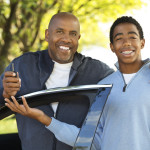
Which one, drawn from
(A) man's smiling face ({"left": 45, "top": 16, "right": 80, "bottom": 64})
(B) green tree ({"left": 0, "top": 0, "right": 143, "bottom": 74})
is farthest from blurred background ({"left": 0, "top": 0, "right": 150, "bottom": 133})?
(A) man's smiling face ({"left": 45, "top": 16, "right": 80, "bottom": 64})

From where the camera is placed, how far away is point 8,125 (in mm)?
2236

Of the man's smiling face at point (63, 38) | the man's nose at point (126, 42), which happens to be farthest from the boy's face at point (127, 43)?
the man's smiling face at point (63, 38)

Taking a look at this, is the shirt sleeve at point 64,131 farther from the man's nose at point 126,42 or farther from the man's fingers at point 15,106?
the man's nose at point 126,42

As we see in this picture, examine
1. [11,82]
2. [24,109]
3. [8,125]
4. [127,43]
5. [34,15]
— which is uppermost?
[34,15]

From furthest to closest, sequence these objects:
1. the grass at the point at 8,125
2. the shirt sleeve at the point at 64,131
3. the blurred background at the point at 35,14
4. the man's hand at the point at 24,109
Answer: the blurred background at the point at 35,14
the grass at the point at 8,125
the shirt sleeve at the point at 64,131
the man's hand at the point at 24,109

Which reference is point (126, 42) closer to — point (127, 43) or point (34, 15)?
point (127, 43)

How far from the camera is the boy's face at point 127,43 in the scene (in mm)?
2229

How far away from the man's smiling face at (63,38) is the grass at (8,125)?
66 cm

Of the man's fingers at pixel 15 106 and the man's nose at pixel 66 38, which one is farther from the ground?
the man's nose at pixel 66 38

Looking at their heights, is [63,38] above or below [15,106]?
above

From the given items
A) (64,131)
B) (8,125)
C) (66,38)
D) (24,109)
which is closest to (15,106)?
(24,109)

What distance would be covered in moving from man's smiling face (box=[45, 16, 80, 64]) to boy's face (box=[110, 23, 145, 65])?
0.42 metres

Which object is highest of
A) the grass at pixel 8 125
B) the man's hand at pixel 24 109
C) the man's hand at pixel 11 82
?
the man's hand at pixel 11 82

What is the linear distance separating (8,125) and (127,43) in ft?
3.72
